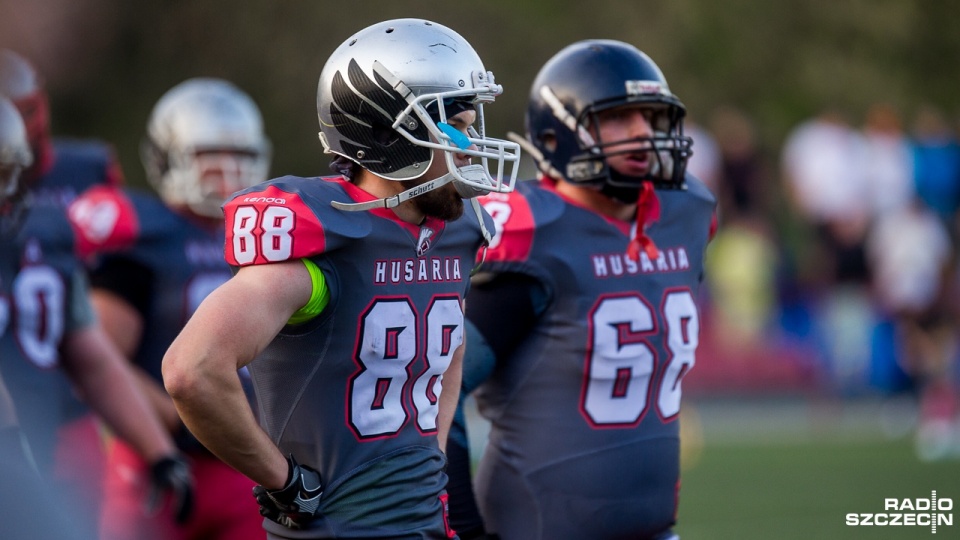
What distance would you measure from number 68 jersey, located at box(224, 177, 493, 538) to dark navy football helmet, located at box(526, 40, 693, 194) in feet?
2.92

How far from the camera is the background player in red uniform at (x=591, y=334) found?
145 inches

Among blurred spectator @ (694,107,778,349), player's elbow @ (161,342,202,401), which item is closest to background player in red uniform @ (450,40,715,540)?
player's elbow @ (161,342,202,401)

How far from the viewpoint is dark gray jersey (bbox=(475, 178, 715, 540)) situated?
3678 mm

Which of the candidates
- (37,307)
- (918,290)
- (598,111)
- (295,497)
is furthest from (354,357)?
(918,290)

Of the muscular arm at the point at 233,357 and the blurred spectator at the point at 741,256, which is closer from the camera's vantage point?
the muscular arm at the point at 233,357

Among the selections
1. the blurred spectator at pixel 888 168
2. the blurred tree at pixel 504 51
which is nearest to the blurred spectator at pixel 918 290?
the blurred spectator at pixel 888 168

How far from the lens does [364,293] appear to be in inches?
116

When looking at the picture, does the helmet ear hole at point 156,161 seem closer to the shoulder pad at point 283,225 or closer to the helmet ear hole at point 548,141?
the helmet ear hole at point 548,141

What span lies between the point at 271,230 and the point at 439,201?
44cm

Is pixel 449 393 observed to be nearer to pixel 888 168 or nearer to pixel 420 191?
pixel 420 191

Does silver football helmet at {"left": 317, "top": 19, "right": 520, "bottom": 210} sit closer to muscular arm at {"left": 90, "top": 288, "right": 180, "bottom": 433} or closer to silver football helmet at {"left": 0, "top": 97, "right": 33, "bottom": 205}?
silver football helmet at {"left": 0, "top": 97, "right": 33, "bottom": 205}

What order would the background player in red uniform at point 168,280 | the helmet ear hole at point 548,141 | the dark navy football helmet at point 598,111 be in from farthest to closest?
the background player in red uniform at point 168,280 < the helmet ear hole at point 548,141 < the dark navy football helmet at point 598,111

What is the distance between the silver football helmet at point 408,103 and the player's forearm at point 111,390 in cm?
186

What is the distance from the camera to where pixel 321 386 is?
2.93 metres
